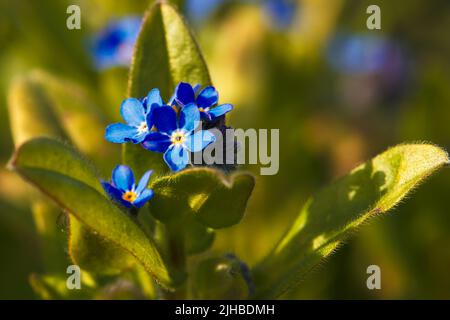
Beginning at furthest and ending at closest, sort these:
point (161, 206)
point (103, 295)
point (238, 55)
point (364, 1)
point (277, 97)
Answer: point (364, 1) → point (277, 97) → point (238, 55) → point (103, 295) → point (161, 206)

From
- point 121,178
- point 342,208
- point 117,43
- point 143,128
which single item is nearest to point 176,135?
point 143,128

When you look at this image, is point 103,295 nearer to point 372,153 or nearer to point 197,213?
point 197,213

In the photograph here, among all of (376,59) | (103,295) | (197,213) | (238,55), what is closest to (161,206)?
(197,213)

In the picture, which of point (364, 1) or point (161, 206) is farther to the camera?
point (364, 1)

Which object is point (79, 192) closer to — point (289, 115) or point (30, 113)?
point (30, 113)

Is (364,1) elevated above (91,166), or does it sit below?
above

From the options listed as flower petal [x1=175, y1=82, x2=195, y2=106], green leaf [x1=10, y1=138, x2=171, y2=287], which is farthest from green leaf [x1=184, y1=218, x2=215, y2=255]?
flower petal [x1=175, y1=82, x2=195, y2=106]
